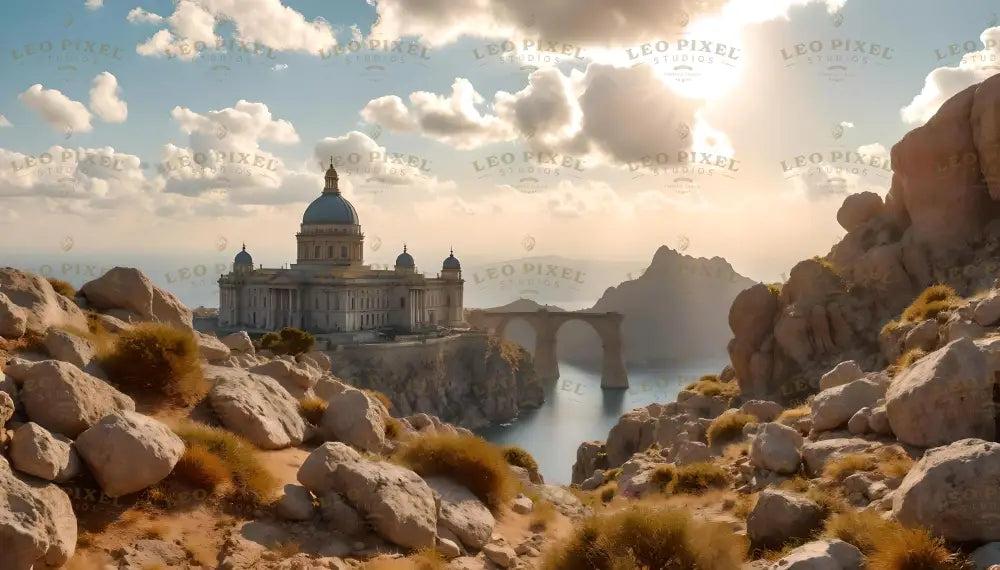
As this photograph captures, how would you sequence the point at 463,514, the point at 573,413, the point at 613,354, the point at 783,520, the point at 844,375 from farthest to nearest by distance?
the point at 613,354 < the point at 573,413 < the point at 844,375 < the point at 463,514 < the point at 783,520

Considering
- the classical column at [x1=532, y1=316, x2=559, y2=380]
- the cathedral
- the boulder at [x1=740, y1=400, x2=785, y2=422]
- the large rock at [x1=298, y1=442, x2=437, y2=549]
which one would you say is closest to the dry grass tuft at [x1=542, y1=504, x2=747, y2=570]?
the large rock at [x1=298, y1=442, x2=437, y2=549]

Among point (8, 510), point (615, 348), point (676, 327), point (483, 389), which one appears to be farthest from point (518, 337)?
point (8, 510)

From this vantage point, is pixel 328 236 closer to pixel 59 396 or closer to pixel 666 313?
pixel 59 396

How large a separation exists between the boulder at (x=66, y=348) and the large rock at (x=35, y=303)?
1.61 feet

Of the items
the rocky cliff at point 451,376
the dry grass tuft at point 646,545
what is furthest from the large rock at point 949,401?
the rocky cliff at point 451,376

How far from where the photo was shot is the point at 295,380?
47.8 ft

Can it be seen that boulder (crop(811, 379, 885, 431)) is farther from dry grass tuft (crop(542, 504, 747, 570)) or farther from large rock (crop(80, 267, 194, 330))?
large rock (crop(80, 267, 194, 330))

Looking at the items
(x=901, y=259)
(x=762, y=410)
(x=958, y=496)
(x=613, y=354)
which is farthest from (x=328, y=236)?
(x=958, y=496)

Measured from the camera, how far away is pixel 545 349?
10200cm

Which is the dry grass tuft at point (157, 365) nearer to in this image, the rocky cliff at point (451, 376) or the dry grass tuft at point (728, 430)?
the dry grass tuft at point (728, 430)

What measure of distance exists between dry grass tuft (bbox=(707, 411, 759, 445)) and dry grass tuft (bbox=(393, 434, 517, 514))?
7.87 m

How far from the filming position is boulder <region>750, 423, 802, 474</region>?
1234 centimetres

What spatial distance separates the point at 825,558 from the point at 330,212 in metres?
76.6

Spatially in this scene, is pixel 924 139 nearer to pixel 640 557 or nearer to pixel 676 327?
pixel 640 557
